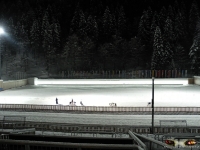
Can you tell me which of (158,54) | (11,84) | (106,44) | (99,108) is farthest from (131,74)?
(99,108)

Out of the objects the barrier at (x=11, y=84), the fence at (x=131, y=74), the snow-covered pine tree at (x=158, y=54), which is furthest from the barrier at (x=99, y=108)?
the snow-covered pine tree at (x=158, y=54)

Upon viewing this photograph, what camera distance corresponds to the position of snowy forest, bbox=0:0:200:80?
232 feet

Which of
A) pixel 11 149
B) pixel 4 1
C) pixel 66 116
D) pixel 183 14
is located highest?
pixel 4 1

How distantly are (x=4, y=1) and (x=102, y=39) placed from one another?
6585 centimetres

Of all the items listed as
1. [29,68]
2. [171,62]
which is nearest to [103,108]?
[171,62]

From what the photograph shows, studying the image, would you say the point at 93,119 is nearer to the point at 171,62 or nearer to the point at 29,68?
the point at 171,62

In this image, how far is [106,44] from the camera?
81.4m

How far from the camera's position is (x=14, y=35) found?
302 feet

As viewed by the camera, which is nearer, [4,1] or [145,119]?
[145,119]

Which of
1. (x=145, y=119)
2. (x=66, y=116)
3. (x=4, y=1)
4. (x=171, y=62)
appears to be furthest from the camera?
(x=4, y=1)

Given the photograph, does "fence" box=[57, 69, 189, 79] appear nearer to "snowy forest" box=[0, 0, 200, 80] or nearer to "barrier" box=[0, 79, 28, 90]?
"snowy forest" box=[0, 0, 200, 80]

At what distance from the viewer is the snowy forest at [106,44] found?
70.7 metres

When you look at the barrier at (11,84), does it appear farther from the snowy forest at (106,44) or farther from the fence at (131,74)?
the snowy forest at (106,44)

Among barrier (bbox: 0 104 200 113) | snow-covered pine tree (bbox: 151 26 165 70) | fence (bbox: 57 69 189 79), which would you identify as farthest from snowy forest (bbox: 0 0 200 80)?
barrier (bbox: 0 104 200 113)
